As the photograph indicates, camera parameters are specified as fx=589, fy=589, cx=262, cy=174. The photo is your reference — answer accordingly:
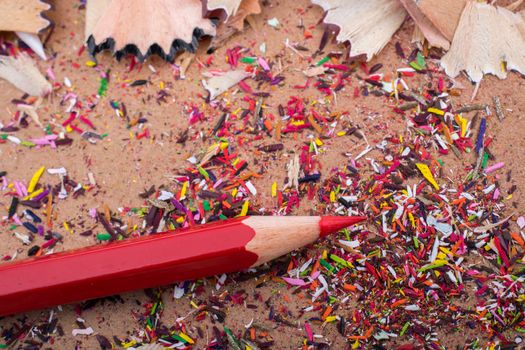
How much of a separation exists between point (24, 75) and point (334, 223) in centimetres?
64

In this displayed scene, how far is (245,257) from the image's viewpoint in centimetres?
88

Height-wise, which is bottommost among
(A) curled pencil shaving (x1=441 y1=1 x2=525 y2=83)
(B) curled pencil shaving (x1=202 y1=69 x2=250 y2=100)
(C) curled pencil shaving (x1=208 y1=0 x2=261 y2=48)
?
(B) curled pencil shaving (x1=202 y1=69 x2=250 y2=100)

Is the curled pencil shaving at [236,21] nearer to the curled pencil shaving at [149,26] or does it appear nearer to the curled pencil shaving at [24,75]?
the curled pencil shaving at [149,26]

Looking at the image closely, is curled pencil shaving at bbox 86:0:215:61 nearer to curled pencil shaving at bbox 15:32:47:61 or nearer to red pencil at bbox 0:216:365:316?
curled pencil shaving at bbox 15:32:47:61

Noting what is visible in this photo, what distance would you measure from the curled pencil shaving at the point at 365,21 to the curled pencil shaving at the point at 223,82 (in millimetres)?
183

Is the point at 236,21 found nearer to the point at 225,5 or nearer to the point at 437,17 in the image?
the point at 225,5

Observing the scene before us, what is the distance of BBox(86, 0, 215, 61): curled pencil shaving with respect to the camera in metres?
1.06

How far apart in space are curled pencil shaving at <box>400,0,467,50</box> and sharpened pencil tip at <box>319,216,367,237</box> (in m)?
0.38

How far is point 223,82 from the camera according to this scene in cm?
106

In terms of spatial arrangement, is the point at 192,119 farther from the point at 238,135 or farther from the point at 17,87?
the point at 17,87

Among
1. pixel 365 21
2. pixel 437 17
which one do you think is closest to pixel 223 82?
pixel 365 21

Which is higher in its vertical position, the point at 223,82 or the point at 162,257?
the point at 223,82

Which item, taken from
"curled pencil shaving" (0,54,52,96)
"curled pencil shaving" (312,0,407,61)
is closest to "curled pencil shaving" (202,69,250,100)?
"curled pencil shaving" (312,0,407,61)

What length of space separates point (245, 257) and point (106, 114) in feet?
1.29
